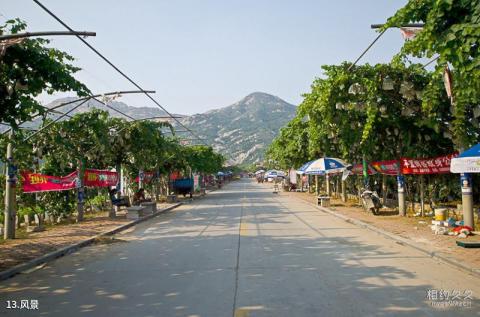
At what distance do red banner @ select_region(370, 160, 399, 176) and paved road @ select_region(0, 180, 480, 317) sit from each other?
Answer: 710cm

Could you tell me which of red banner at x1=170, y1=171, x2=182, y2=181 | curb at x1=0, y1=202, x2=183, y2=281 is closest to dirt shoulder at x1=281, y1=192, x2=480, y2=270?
curb at x1=0, y1=202, x2=183, y2=281

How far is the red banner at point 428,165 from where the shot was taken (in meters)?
16.2

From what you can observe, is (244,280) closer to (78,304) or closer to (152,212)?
(78,304)

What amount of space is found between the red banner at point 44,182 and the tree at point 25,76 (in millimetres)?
8903

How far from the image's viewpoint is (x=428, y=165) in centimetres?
1692

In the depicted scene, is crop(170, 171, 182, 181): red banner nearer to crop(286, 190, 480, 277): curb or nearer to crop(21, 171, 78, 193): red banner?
crop(21, 171, 78, 193): red banner

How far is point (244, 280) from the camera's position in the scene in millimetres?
7691

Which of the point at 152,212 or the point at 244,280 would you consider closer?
the point at 244,280

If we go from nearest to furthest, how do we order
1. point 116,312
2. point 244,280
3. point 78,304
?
point 116,312 < point 78,304 < point 244,280

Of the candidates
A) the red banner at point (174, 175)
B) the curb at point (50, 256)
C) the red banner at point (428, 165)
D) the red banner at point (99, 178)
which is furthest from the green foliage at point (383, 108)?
the red banner at point (174, 175)

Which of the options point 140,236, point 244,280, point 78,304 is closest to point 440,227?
point 244,280

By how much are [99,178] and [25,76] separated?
554 inches

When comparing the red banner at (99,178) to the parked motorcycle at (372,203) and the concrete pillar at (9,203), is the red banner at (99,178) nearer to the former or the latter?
the concrete pillar at (9,203)

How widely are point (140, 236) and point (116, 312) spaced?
29.5ft
